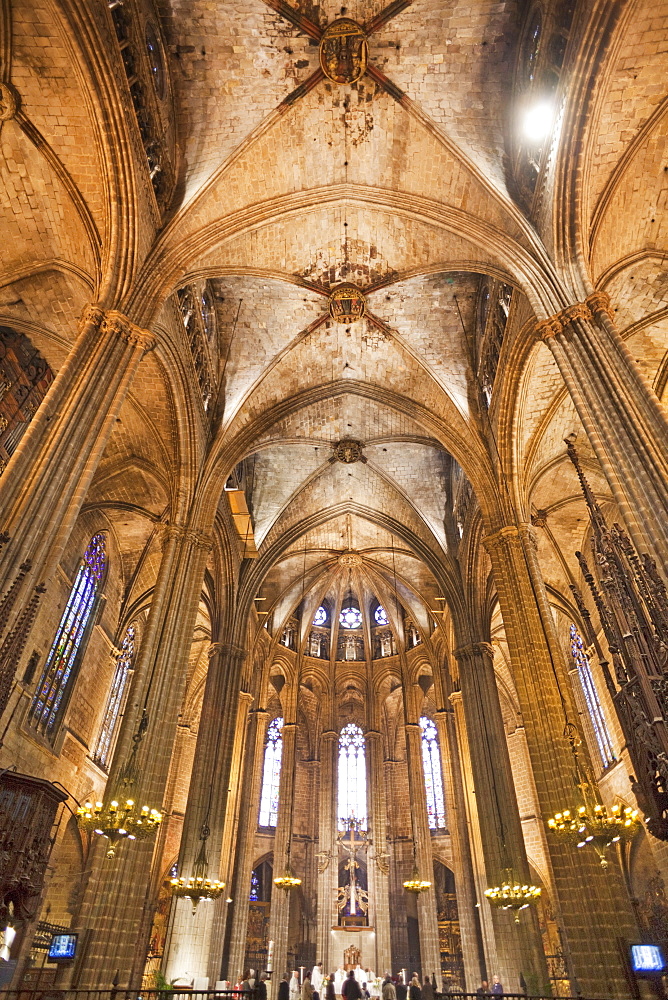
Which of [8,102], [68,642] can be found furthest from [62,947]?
[8,102]

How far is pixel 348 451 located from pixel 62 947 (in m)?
14.9

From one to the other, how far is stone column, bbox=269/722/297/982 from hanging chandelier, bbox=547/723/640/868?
13.0m

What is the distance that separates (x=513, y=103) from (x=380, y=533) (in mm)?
15859

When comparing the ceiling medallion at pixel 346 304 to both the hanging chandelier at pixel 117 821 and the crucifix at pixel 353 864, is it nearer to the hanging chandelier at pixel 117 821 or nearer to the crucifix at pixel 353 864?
the hanging chandelier at pixel 117 821

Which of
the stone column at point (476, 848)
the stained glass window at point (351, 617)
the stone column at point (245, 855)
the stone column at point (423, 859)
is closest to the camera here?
the stone column at point (245, 855)

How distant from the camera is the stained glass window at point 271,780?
27250mm

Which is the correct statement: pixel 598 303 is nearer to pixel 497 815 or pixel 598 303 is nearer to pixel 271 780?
pixel 497 815

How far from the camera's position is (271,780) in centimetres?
2775

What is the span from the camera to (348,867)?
24.5 metres

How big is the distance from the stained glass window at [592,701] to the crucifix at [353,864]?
34.0 ft

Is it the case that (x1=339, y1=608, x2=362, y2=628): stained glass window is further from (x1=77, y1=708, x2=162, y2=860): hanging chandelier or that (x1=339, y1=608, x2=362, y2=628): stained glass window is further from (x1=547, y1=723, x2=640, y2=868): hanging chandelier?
(x1=547, y1=723, x2=640, y2=868): hanging chandelier

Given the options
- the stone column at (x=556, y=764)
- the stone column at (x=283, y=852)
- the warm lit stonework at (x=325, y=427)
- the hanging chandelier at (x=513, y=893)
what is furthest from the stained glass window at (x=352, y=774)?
the stone column at (x=556, y=764)

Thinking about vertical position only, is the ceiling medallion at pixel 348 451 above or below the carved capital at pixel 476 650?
above

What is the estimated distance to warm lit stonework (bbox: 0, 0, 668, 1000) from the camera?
9.54 meters
